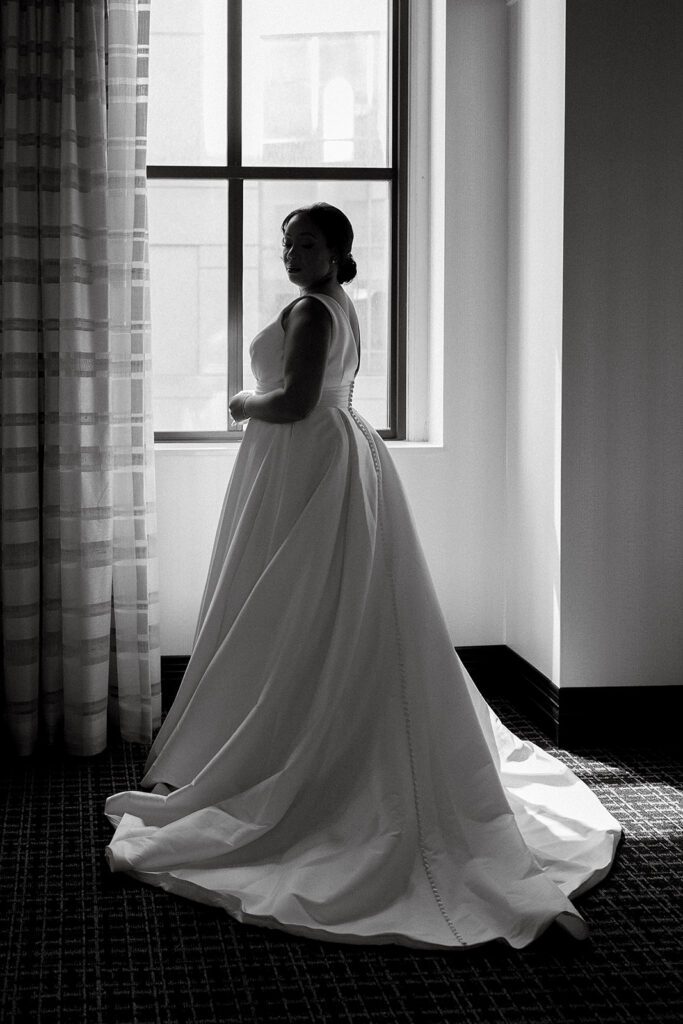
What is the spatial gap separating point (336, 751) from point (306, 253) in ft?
4.15

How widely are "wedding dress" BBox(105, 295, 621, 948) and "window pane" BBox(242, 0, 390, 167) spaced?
1.59 m

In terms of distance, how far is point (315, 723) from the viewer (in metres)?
2.74

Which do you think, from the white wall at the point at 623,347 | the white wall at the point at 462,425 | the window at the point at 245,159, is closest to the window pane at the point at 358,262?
the window at the point at 245,159

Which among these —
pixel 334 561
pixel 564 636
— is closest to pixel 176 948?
pixel 334 561

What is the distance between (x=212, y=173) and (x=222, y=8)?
608 millimetres

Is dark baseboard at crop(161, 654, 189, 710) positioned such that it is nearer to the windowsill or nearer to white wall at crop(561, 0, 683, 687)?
the windowsill

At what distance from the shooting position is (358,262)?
4.41 m

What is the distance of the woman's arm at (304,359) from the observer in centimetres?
287

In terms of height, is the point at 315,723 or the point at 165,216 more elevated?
the point at 165,216

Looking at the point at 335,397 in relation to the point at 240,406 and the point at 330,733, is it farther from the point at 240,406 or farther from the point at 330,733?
the point at 330,733

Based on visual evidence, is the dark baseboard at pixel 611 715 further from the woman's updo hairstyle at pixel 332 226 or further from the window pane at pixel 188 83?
the window pane at pixel 188 83

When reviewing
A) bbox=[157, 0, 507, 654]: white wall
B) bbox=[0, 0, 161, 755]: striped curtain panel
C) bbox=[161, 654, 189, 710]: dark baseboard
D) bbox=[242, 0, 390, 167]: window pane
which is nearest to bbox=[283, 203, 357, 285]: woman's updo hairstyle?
bbox=[0, 0, 161, 755]: striped curtain panel

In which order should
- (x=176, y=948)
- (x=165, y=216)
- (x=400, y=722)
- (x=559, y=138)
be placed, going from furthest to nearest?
1. (x=165, y=216)
2. (x=559, y=138)
3. (x=400, y=722)
4. (x=176, y=948)

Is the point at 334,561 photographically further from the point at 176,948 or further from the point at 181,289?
the point at 181,289
